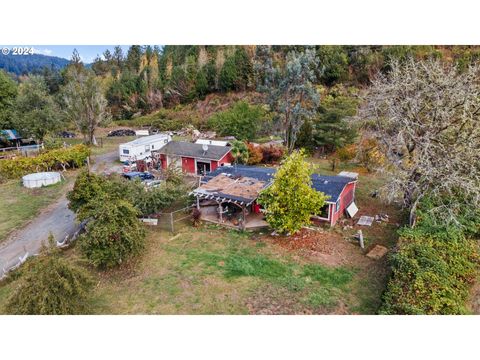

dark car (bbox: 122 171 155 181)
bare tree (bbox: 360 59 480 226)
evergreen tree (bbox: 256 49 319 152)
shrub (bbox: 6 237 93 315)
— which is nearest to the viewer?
shrub (bbox: 6 237 93 315)

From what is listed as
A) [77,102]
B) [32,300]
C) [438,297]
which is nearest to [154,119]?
[77,102]

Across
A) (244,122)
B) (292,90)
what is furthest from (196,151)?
(292,90)

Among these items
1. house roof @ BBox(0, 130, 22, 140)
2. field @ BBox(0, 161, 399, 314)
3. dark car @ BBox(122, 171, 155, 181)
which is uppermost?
house roof @ BBox(0, 130, 22, 140)

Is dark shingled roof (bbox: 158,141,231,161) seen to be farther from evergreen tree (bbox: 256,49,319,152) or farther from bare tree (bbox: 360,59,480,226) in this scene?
bare tree (bbox: 360,59,480,226)

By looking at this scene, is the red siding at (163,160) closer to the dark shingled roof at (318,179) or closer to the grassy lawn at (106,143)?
the dark shingled roof at (318,179)

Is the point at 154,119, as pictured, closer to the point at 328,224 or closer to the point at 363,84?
the point at 363,84

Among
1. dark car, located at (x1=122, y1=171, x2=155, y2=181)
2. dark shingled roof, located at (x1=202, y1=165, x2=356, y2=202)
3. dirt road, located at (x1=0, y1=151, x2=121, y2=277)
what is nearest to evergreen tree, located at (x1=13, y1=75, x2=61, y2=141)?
dark car, located at (x1=122, y1=171, x2=155, y2=181)

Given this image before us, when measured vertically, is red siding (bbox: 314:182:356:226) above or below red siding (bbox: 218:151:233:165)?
below

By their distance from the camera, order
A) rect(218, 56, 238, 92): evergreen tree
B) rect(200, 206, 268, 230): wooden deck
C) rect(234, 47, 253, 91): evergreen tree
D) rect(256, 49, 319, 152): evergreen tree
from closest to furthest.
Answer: rect(200, 206, 268, 230): wooden deck, rect(256, 49, 319, 152): evergreen tree, rect(234, 47, 253, 91): evergreen tree, rect(218, 56, 238, 92): evergreen tree
